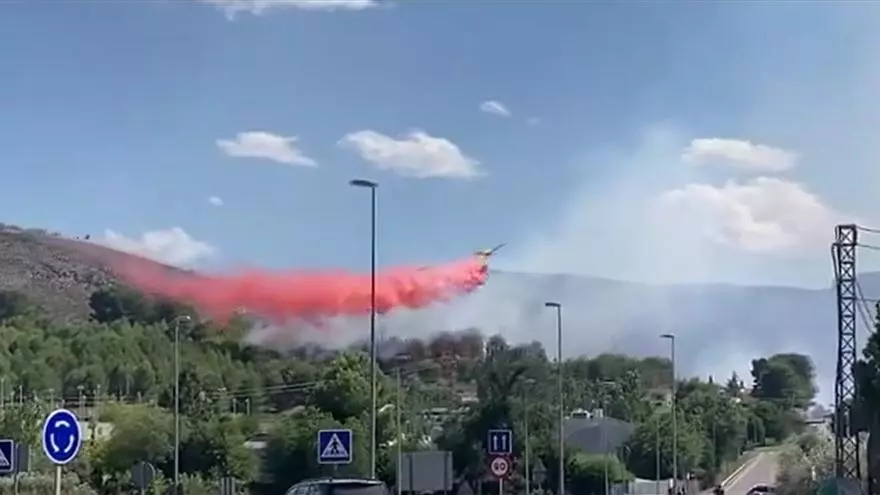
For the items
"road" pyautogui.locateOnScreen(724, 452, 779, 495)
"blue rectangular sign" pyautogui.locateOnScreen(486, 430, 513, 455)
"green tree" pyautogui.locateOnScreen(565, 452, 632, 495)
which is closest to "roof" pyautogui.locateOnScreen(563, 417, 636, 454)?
"road" pyautogui.locateOnScreen(724, 452, 779, 495)

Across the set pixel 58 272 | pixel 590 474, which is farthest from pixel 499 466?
pixel 58 272

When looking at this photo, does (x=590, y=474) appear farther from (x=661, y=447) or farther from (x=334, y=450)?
(x=334, y=450)

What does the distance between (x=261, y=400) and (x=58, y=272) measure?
85.9 meters

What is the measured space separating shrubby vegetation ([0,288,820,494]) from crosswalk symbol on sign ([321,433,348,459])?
39.7 m

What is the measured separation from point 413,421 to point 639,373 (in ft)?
195

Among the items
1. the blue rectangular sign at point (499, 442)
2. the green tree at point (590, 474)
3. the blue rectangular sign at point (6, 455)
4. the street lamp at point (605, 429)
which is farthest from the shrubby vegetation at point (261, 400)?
the blue rectangular sign at point (499, 442)

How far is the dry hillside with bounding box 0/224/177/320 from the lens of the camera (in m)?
163

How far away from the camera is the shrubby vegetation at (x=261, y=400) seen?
93188mm

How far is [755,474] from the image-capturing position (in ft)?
496

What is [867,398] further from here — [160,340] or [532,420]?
[160,340]

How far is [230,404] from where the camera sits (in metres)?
112

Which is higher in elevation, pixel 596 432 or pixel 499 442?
pixel 499 442

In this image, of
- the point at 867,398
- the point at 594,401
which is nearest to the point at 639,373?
the point at 594,401

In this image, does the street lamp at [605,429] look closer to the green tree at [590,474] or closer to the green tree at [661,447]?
the green tree at [590,474]
